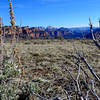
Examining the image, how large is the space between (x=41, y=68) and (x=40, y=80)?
1.70m

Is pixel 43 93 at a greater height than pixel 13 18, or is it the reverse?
pixel 13 18

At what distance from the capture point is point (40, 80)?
507 centimetres

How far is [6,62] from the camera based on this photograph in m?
4.05

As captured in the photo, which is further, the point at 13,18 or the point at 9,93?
the point at 13,18

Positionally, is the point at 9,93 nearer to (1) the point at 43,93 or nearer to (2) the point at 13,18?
(1) the point at 43,93

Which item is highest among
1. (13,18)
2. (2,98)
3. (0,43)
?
(13,18)

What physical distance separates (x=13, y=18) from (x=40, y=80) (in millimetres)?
2100

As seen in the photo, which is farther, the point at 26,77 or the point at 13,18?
the point at 26,77

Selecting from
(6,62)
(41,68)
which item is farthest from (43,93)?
(41,68)

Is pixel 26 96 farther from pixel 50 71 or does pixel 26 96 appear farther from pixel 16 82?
pixel 50 71

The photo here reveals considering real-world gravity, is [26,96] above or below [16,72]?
below

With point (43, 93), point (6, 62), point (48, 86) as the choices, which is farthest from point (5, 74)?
point (48, 86)

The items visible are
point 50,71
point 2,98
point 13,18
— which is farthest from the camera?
point 50,71

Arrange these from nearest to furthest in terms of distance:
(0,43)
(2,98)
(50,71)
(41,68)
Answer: (2,98) < (0,43) < (50,71) < (41,68)
